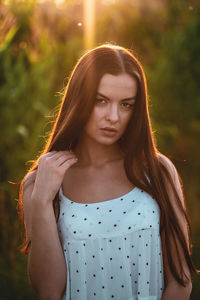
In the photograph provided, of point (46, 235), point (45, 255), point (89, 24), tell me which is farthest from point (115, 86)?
point (89, 24)

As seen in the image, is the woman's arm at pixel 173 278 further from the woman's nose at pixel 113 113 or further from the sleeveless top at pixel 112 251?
the woman's nose at pixel 113 113

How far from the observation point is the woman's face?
2117mm

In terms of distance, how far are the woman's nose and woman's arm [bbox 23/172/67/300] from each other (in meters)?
0.58

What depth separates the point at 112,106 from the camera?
2.12 meters

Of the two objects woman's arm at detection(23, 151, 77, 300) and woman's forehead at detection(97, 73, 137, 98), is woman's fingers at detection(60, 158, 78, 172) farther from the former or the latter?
woman's forehead at detection(97, 73, 137, 98)

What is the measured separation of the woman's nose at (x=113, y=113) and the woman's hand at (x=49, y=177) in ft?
1.20

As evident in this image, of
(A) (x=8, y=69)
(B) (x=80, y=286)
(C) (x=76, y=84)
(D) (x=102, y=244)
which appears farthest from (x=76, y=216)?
(A) (x=8, y=69)

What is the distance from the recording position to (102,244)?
7.19 ft

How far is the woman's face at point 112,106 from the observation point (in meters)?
2.12

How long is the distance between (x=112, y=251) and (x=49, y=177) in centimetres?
55

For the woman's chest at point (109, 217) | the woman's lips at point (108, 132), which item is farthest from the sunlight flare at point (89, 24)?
the woman's chest at point (109, 217)

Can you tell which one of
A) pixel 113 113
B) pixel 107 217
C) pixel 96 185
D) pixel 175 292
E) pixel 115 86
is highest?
pixel 115 86

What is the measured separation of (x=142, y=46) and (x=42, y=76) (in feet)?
19.2

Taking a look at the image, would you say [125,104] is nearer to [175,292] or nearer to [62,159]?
[62,159]
